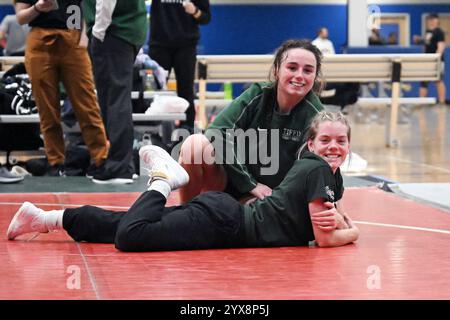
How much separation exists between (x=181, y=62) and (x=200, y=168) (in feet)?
12.3

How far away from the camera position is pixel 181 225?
364 cm

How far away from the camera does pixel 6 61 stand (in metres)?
9.34

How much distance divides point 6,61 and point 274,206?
20.5ft

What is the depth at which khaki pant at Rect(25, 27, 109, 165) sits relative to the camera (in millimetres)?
6309

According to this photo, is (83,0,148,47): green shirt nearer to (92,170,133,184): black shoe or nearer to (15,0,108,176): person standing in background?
(15,0,108,176): person standing in background

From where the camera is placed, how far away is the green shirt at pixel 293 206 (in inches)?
144

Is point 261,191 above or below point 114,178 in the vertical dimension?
above

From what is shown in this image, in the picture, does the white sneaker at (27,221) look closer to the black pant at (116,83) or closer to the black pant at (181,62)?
the black pant at (116,83)

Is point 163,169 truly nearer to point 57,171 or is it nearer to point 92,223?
point 92,223

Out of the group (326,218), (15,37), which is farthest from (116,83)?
(15,37)

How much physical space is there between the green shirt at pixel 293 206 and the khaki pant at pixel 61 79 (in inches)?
114

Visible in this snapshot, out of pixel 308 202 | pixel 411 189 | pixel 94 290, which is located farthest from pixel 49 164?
pixel 94 290

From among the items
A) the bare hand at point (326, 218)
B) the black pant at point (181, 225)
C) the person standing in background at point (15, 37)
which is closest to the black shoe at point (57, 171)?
the black pant at point (181, 225)

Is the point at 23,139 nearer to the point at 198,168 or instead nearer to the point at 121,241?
the point at 198,168
